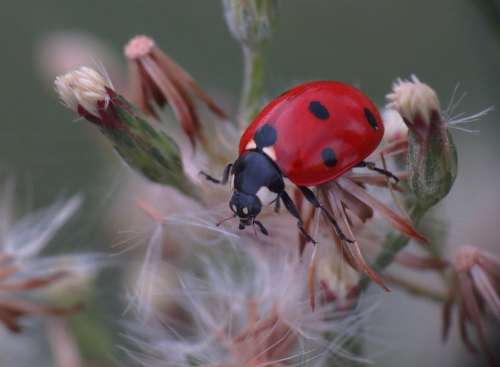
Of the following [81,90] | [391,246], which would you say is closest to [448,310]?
[391,246]

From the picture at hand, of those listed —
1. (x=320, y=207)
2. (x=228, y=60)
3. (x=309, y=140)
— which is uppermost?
(x=309, y=140)

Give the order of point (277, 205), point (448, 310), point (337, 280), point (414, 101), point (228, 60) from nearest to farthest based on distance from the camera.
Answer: point (414, 101), point (337, 280), point (277, 205), point (448, 310), point (228, 60)

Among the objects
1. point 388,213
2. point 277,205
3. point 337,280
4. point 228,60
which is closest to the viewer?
point 388,213

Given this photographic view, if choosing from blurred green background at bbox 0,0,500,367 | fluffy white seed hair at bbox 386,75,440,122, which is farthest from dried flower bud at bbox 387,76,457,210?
blurred green background at bbox 0,0,500,367

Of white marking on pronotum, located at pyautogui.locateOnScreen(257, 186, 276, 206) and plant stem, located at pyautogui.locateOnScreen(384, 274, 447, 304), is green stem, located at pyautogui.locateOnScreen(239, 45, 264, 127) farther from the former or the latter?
plant stem, located at pyautogui.locateOnScreen(384, 274, 447, 304)

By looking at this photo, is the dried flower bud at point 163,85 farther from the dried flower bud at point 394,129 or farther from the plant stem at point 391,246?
the plant stem at point 391,246

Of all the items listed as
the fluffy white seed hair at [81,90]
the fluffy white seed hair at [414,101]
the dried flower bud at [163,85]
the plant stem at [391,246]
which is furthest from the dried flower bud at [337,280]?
the fluffy white seed hair at [81,90]

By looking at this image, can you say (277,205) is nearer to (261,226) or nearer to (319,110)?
(261,226)
